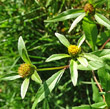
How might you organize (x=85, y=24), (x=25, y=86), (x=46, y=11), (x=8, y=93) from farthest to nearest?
(x=8, y=93) < (x=46, y=11) < (x=85, y=24) < (x=25, y=86)

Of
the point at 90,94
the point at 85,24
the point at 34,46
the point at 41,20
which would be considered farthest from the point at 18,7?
the point at 90,94

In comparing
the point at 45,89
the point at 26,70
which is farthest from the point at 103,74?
the point at 26,70

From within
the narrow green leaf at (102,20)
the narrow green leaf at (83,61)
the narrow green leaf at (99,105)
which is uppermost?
the narrow green leaf at (102,20)

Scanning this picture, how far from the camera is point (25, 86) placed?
1065 millimetres

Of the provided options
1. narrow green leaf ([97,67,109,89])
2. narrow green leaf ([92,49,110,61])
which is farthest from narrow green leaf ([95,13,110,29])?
narrow green leaf ([97,67,109,89])

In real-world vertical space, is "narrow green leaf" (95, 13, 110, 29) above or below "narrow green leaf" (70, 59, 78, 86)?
above

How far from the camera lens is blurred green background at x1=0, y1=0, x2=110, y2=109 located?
1.58 m

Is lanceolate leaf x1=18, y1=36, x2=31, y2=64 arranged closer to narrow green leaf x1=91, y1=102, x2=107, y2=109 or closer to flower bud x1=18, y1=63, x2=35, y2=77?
flower bud x1=18, y1=63, x2=35, y2=77

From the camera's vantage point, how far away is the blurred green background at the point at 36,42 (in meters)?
1.58

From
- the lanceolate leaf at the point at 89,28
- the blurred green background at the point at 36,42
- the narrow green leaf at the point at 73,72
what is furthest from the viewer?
the blurred green background at the point at 36,42

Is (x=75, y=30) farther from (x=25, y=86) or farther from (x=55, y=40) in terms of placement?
(x=25, y=86)

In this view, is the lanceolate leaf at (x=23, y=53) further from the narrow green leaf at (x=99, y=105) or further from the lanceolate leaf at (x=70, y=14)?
the narrow green leaf at (x=99, y=105)

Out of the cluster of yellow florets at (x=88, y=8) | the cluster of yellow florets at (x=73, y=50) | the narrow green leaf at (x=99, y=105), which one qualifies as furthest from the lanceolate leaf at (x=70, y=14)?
the narrow green leaf at (x=99, y=105)

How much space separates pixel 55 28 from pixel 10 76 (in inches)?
25.9
